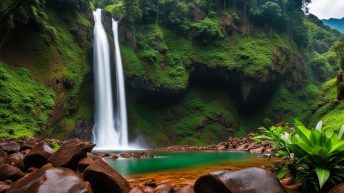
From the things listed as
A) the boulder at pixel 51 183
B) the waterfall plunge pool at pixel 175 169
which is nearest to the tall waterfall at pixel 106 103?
the waterfall plunge pool at pixel 175 169

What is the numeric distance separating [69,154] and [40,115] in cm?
1993

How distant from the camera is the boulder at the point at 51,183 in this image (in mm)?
4780

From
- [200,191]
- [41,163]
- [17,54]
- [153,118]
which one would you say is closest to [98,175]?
[200,191]

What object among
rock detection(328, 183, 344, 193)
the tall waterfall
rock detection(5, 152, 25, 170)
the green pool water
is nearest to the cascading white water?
the tall waterfall

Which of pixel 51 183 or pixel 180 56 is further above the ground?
pixel 180 56

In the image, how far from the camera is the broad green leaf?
13.5ft

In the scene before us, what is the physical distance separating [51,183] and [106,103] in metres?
32.3

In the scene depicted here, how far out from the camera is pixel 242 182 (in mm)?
4516

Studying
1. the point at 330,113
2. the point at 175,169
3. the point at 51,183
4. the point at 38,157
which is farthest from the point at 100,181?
the point at 330,113

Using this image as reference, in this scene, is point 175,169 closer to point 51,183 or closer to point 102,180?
point 102,180

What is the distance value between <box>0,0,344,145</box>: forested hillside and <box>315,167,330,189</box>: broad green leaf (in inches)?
850

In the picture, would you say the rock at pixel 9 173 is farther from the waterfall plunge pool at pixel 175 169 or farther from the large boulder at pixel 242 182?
the large boulder at pixel 242 182

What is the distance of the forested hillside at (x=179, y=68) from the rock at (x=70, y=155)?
58.6 feet

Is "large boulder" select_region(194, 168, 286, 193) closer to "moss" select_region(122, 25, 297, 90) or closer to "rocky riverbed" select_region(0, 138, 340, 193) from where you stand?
"rocky riverbed" select_region(0, 138, 340, 193)
